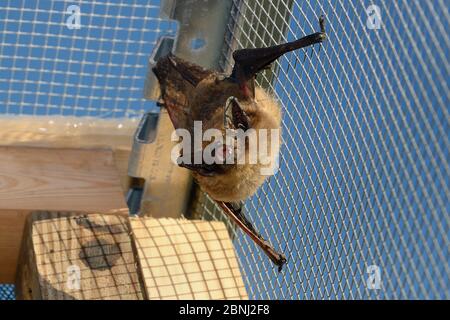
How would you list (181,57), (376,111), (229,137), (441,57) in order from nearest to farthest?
1. (441,57)
2. (376,111)
3. (229,137)
4. (181,57)

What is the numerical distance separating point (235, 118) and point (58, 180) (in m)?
0.70

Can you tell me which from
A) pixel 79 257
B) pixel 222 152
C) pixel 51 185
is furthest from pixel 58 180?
pixel 222 152

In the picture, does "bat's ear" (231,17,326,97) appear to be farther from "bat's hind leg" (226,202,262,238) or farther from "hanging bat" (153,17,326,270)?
"bat's hind leg" (226,202,262,238)

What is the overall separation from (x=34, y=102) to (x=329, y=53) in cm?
125

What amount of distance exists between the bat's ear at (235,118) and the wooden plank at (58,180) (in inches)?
21.2

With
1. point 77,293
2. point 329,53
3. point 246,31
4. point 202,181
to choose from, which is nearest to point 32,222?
point 77,293

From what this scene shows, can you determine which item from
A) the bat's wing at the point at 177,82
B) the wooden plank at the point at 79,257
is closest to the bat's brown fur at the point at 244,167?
the bat's wing at the point at 177,82

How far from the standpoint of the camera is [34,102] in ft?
11.9

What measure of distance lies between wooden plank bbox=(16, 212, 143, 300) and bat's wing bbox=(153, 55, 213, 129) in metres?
0.38

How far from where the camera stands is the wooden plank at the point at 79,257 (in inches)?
126

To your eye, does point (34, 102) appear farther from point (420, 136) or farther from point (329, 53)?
point (420, 136)

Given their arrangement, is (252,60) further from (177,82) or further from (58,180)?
(58,180)

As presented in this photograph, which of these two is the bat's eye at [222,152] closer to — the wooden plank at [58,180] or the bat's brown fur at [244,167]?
the bat's brown fur at [244,167]

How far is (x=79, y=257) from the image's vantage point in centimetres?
328
